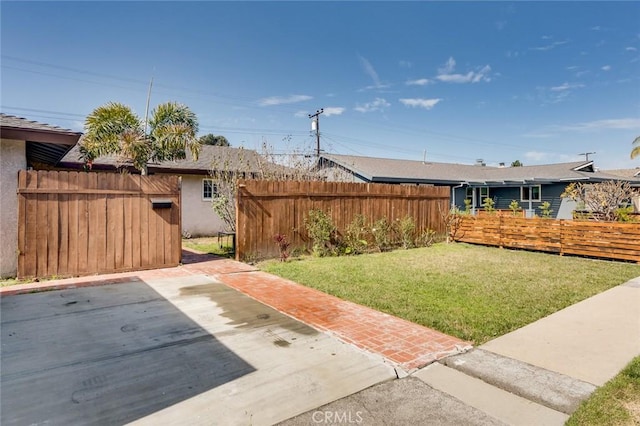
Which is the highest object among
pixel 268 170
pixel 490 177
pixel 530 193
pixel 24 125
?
pixel 490 177

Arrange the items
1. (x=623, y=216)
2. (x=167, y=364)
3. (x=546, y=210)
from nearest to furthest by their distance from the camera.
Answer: (x=167, y=364)
(x=623, y=216)
(x=546, y=210)

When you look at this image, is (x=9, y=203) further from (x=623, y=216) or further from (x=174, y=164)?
(x=623, y=216)

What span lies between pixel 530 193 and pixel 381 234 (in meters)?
14.8

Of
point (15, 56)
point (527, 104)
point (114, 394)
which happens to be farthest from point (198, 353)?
point (527, 104)

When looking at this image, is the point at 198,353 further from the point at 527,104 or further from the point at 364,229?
the point at 527,104

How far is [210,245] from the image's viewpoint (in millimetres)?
12258

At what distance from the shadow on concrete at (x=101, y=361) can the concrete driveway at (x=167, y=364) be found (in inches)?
0.4

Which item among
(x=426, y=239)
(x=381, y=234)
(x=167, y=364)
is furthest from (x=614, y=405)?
(x=426, y=239)

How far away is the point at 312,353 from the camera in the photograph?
12.3 ft

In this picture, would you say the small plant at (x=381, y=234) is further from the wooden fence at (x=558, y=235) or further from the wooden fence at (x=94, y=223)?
the wooden fence at (x=94, y=223)

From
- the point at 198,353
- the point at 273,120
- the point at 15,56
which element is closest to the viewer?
the point at 198,353

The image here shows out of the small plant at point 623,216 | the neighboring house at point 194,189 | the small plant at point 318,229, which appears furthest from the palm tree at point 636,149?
the neighboring house at point 194,189

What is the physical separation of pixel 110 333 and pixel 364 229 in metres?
8.12

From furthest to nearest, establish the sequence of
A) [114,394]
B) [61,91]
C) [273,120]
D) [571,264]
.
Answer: [273,120] → [61,91] → [571,264] → [114,394]
